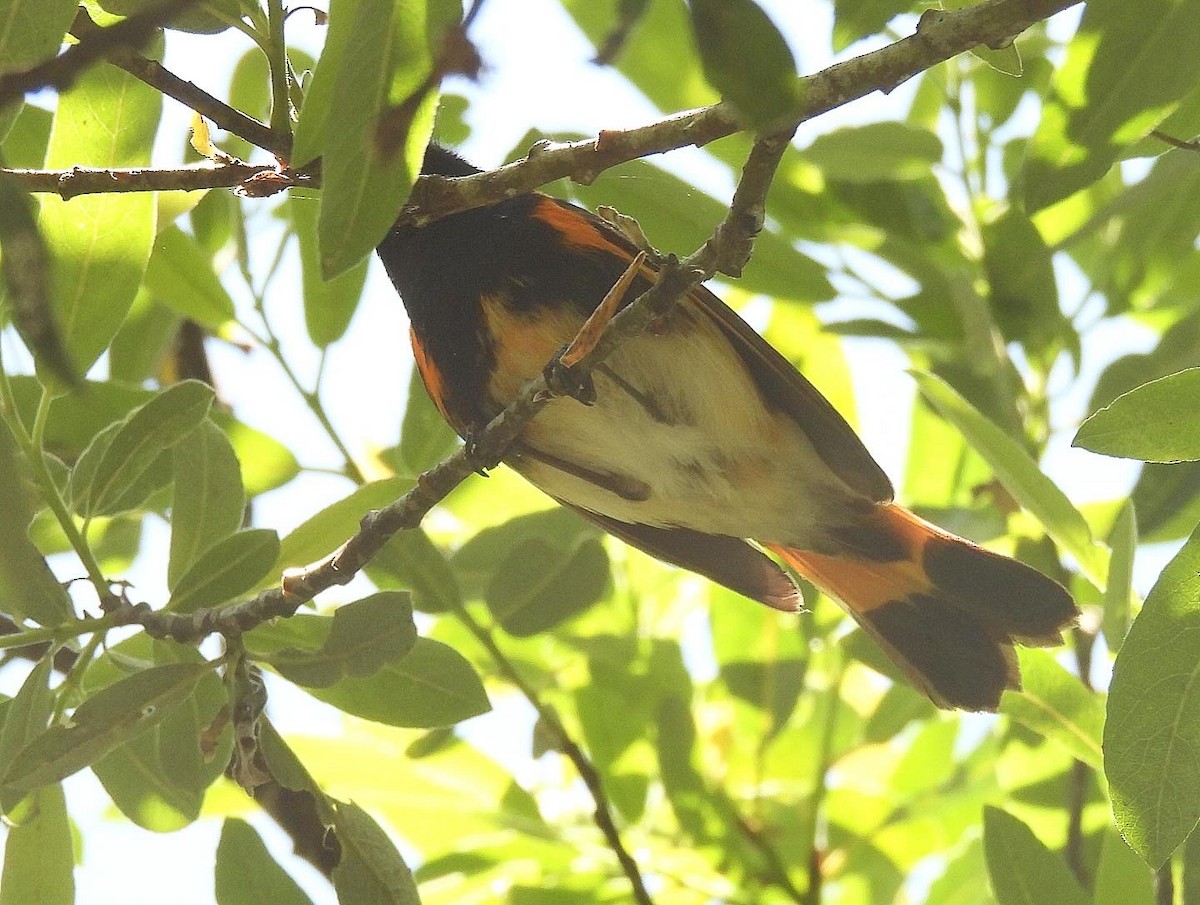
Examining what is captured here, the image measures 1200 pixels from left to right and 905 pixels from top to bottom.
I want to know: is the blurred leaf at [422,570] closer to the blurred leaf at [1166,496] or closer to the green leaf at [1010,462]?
the green leaf at [1010,462]

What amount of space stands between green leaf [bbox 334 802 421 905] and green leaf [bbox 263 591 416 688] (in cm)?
23

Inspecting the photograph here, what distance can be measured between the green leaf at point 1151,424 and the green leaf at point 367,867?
3.43 ft

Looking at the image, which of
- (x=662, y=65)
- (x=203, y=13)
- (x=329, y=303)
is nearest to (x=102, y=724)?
(x=203, y=13)

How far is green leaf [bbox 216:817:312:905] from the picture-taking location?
1712 mm

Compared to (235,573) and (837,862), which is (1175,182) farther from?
(235,573)

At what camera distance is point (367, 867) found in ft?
5.72

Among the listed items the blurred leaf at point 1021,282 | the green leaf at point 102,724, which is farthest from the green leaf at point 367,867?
the blurred leaf at point 1021,282

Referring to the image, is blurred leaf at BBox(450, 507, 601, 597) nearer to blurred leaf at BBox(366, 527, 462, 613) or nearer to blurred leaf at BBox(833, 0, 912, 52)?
blurred leaf at BBox(366, 527, 462, 613)

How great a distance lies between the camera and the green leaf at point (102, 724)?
5.01 ft

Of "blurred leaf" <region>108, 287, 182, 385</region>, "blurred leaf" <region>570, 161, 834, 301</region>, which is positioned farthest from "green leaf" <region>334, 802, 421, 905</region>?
"blurred leaf" <region>108, 287, 182, 385</region>

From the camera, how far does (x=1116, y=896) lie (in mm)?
1867

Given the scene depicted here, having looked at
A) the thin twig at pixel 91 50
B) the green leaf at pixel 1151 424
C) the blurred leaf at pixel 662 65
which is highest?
the blurred leaf at pixel 662 65

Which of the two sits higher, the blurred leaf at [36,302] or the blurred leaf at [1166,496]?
the blurred leaf at [1166,496]

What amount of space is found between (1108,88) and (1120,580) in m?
0.68
